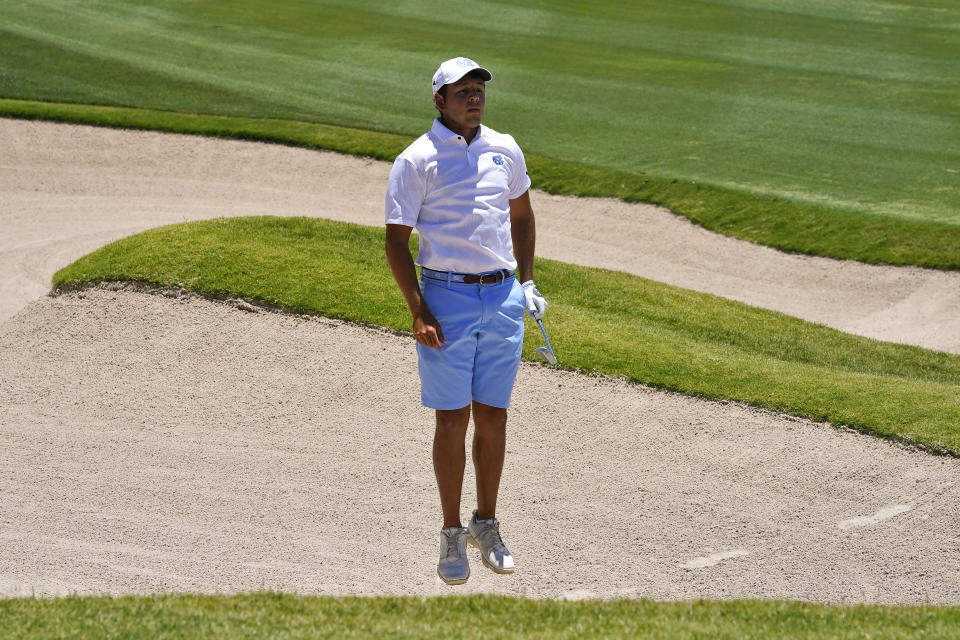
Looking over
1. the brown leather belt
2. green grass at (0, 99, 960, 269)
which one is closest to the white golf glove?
the brown leather belt

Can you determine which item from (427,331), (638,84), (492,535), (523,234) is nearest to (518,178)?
(523,234)

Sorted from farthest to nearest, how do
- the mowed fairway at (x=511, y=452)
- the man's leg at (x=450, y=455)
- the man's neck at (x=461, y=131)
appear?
the man's leg at (x=450, y=455) → the mowed fairway at (x=511, y=452) → the man's neck at (x=461, y=131)

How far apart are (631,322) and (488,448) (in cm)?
574

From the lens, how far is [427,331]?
19.4 ft

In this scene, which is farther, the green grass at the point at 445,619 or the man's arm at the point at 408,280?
the man's arm at the point at 408,280

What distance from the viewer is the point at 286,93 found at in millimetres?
20625

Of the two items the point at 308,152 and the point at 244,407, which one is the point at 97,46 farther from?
the point at 244,407

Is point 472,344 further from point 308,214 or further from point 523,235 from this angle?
point 308,214

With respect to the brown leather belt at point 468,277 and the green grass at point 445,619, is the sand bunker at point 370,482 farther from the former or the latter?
the brown leather belt at point 468,277

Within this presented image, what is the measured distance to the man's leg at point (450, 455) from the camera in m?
6.21

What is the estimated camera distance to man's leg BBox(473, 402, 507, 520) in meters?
6.35

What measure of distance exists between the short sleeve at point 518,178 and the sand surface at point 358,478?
2758mm

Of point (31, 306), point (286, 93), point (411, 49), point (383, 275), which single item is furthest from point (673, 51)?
point (31, 306)

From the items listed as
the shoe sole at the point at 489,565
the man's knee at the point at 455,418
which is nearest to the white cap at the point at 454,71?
the man's knee at the point at 455,418
